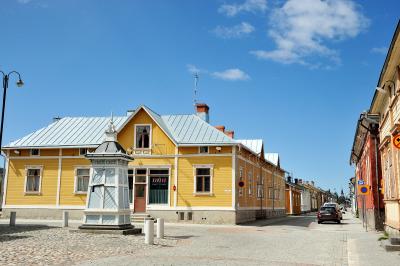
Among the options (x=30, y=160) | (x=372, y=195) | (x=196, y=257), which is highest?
(x=30, y=160)

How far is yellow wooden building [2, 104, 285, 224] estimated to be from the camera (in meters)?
30.9

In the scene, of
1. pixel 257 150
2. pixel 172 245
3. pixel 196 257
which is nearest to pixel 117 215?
pixel 172 245

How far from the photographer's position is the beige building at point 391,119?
13.7 metres

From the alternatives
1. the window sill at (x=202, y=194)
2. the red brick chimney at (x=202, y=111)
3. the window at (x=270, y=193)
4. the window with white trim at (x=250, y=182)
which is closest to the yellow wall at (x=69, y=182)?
the window sill at (x=202, y=194)

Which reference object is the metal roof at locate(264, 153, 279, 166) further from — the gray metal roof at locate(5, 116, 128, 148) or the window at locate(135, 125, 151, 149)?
the window at locate(135, 125, 151, 149)

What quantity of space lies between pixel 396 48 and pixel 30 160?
2794cm

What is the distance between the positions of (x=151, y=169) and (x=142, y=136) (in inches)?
97.2

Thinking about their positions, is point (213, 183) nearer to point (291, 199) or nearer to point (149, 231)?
point (149, 231)

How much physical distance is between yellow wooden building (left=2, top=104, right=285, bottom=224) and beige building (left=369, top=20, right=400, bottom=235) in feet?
43.2

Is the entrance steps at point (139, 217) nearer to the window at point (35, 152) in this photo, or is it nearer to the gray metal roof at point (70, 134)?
the gray metal roof at point (70, 134)

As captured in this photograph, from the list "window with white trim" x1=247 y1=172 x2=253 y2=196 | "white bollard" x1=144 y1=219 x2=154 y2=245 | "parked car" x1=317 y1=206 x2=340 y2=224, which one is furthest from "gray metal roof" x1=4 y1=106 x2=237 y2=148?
"white bollard" x1=144 y1=219 x2=154 y2=245

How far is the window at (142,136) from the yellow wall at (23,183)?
6.17 meters

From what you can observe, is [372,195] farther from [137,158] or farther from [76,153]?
[76,153]

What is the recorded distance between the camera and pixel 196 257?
41.2 ft
